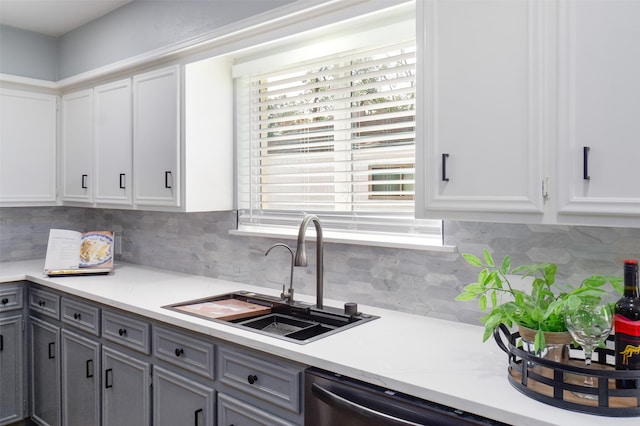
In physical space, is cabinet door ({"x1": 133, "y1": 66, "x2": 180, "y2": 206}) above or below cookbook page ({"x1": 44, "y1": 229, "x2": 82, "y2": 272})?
above

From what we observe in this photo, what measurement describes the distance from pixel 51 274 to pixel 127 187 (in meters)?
0.70

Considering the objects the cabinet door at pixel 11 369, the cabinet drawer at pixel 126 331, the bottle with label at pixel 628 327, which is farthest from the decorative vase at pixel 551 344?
the cabinet door at pixel 11 369

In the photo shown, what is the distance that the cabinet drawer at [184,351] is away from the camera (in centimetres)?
195

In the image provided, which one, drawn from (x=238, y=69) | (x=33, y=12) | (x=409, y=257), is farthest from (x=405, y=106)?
(x=33, y=12)

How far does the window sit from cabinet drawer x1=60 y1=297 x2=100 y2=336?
0.91 meters

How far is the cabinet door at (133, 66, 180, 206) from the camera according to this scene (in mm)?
2725

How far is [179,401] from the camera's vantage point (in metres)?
2.09

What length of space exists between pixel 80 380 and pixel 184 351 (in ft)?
3.55

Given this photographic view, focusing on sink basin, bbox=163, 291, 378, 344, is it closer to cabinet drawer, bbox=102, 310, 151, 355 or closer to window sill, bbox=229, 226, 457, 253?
cabinet drawer, bbox=102, 310, 151, 355

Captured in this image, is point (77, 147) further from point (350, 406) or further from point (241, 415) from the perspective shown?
point (350, 406)

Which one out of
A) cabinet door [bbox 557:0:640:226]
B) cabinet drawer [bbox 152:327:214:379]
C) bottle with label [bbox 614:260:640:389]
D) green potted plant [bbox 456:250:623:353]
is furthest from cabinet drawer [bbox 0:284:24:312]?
bottle with label [bbox 614:260:640:389]

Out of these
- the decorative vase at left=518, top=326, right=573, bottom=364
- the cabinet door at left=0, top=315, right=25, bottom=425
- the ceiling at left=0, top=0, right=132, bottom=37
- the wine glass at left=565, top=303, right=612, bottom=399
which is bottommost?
the cabinet door at left=0, top=315, right=25, bottom=425

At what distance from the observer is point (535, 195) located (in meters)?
1.49

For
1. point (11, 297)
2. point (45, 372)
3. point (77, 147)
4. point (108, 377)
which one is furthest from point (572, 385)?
point (77, 147)
